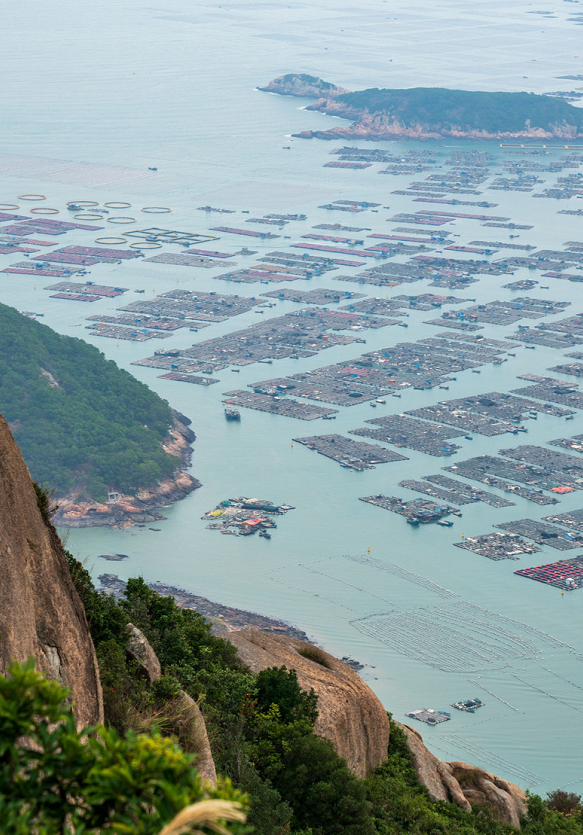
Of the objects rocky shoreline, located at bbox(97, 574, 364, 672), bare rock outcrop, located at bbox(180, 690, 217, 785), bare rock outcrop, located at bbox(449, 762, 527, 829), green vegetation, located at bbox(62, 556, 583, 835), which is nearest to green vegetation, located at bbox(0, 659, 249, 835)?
bare rock outcrop, located at bbox(180, 690, 217, 785)

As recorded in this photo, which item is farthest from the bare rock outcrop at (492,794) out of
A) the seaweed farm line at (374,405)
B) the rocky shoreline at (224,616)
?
the rocky shoreline at (224,616)

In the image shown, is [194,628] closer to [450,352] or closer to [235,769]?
[235,769]

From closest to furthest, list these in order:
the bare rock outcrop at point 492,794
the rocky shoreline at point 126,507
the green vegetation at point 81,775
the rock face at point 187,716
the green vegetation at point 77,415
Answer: the green vegetation at point 81,775
the rock face at point 187,716
the bare rock outcrop at point 492,794
the rocky shoreline at point 126,507
the green vegetation at point 77,415

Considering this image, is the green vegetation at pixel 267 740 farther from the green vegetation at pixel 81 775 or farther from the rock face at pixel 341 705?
the green vegetation at pixel 81 775

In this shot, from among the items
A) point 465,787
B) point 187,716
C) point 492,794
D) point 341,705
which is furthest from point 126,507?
point 187,716

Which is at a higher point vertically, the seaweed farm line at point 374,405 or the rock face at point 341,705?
the rock face at point 341,705

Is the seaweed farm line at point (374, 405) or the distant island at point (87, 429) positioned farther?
the distant island at point (87, 429)
